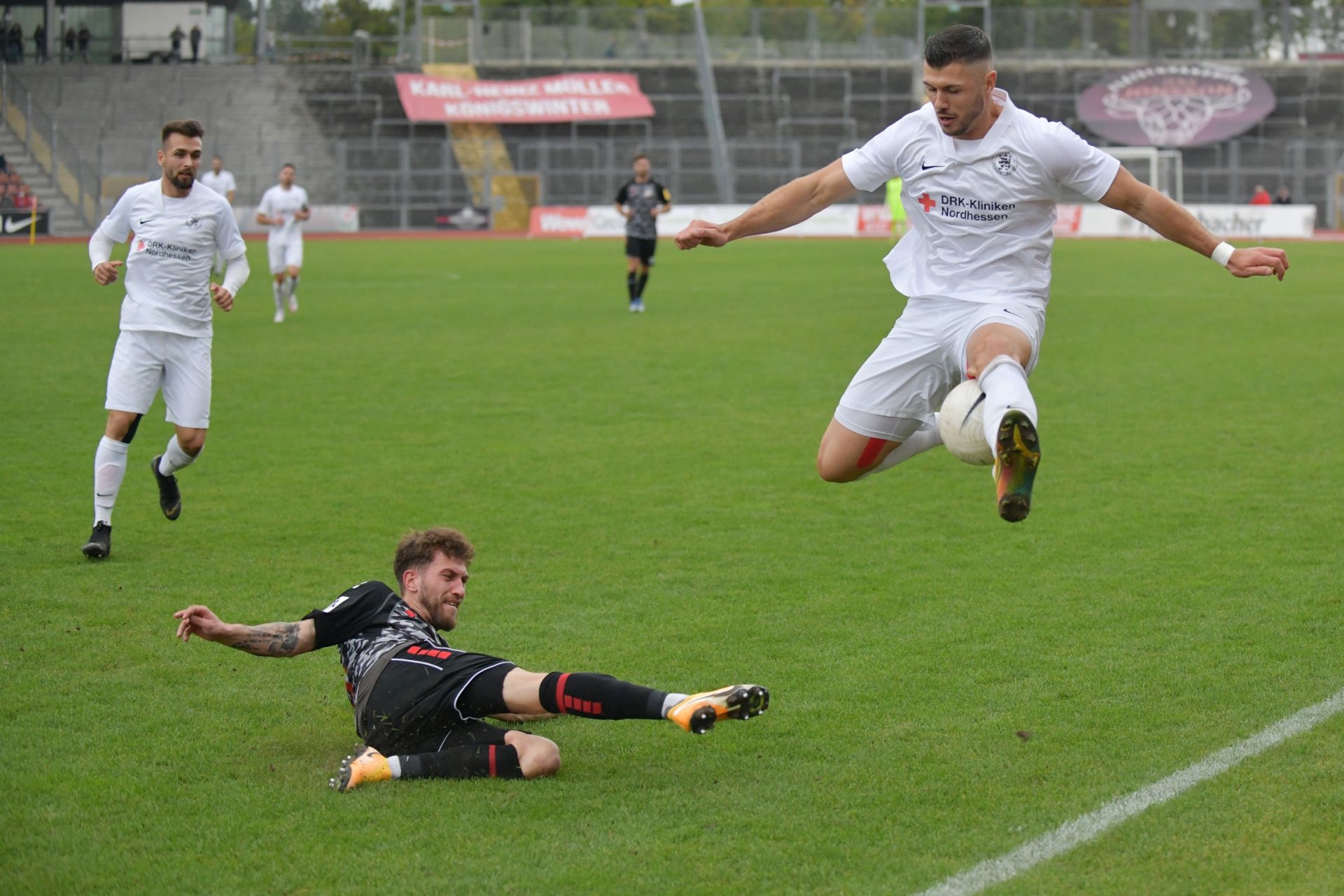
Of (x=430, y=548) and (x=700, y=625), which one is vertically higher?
(x=430, y=548)

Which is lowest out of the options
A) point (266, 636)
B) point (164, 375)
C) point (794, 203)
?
point (266, 636)

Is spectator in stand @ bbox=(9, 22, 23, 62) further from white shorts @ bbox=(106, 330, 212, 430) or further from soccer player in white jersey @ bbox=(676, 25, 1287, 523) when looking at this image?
soccer player in white jersey @ bbox=(676, 25, 1287, 523)

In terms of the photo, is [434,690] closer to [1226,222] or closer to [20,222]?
[1226,222]

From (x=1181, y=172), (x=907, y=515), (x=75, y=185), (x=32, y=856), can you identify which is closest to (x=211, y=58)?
(x=75, y=185)

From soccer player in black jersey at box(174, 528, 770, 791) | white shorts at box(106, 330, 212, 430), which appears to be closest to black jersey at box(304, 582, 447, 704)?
soccer player in black jersey at box(174, 528, 770, 791)

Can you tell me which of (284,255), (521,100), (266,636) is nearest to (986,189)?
(266,636)

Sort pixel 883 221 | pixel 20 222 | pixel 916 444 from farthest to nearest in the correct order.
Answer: pixel 883 221 < pixel 20 222 < pixel 916 444

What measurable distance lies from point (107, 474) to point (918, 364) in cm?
493

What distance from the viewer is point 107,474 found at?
A: 8680 mm

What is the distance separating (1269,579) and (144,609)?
5.71 m

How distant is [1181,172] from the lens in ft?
162

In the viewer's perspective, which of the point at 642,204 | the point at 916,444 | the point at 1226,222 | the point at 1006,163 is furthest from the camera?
the point at 1226,222

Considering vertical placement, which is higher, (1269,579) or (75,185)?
(75,185)

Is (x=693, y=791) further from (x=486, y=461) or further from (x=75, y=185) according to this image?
(x=75, y=185)
